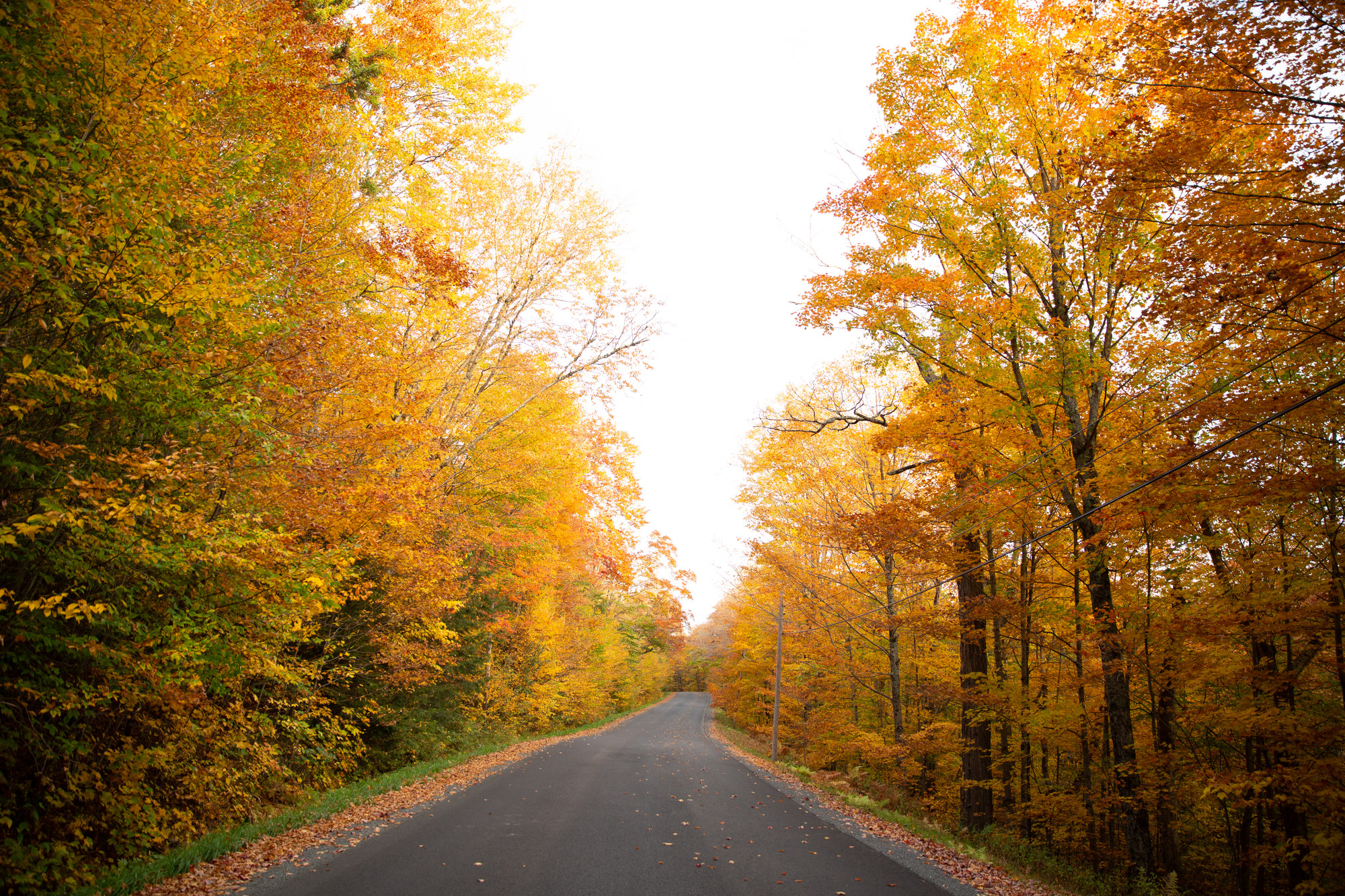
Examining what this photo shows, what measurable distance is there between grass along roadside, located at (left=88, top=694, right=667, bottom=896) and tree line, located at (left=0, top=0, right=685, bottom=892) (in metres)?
0.30

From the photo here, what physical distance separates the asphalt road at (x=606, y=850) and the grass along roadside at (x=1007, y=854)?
3.73 ft

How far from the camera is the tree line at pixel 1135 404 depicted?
5582 millimetres

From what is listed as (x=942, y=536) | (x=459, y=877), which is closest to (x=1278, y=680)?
(x=942, y=536)

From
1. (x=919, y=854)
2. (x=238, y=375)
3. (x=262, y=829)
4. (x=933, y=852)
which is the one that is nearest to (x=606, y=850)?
(x=262, y=829)

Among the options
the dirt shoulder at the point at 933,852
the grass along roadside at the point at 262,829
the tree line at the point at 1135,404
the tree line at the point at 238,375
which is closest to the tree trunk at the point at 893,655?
the tree line at the point at 1135,404

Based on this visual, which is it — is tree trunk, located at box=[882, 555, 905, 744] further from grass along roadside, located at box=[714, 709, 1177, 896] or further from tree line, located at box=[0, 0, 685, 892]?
tree line, located at box=[0, 0, 685, 892]

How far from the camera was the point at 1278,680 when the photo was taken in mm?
7922

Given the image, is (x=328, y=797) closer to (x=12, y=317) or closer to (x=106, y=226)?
(x=12, y=317)

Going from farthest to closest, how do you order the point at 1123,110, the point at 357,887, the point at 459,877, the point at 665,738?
the point at 665,738 < the point at 1123,110 < the point at 459,877 < the point at 357,887

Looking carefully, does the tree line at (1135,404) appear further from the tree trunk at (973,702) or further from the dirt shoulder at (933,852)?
the dirt shoulder at (933,852)

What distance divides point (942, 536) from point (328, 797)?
1076cm

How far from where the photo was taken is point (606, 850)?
705cm

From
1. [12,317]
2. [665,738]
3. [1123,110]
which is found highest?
[1123,110]

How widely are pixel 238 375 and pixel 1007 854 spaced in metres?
11.7
